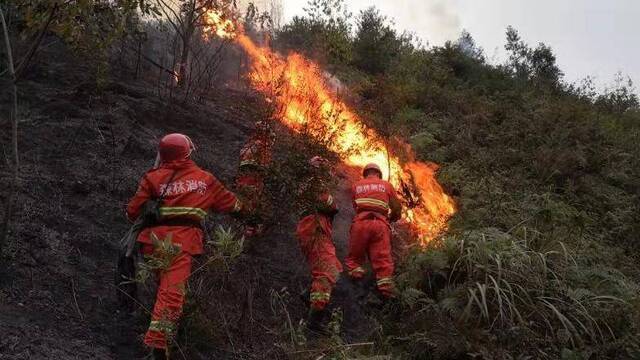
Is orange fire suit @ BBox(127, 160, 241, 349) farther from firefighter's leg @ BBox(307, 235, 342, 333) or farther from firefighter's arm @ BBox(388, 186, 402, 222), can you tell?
firefighter's arm @ BBox(388, 186, 402, 222)

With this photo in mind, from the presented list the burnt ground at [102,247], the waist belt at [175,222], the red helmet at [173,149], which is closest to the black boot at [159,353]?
the burnt ground at [102,247]

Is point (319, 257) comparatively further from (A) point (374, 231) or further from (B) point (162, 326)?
(B) point (162, 326)

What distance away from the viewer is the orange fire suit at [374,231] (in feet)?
23.6

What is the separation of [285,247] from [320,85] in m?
7.24

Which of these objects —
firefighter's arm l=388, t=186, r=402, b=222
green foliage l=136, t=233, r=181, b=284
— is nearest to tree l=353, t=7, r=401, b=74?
firefighter's arm l=388, t=186, r=402, b=222

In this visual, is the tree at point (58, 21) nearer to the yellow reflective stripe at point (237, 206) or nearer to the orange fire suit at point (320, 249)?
the yellow reflective stripe at point (237, 206)

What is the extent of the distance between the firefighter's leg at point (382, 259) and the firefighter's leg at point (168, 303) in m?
2.74

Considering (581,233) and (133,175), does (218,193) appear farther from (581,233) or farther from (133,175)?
(581,233)

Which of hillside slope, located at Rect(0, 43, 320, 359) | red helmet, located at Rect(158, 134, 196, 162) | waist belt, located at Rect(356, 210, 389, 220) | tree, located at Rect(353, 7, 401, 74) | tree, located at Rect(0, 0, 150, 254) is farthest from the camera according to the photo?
tree, located at Rect(353, 7, 401, 74)

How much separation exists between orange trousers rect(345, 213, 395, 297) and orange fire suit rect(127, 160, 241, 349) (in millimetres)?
2124

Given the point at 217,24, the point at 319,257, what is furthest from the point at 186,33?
the point at 319,257

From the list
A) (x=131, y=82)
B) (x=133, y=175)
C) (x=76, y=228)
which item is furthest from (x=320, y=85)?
(x=76, y=228)

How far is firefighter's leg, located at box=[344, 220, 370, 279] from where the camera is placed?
7418mm

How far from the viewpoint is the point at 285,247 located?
821cm
